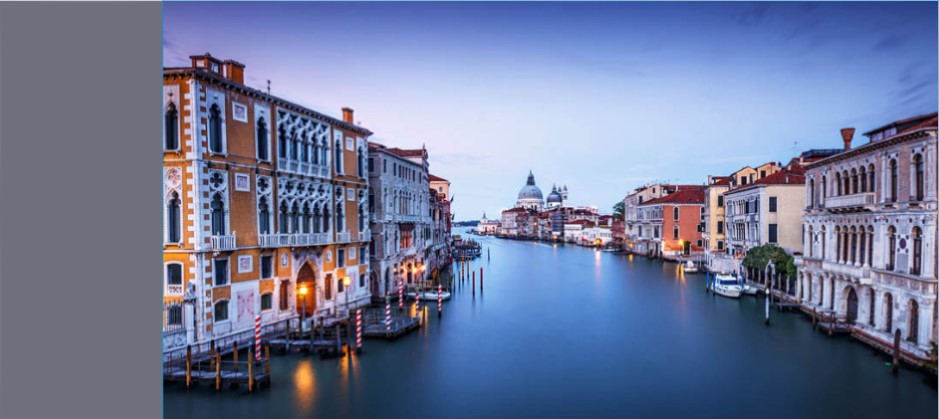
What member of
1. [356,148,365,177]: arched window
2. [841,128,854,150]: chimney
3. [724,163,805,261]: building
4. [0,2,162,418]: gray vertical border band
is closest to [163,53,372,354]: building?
[356,148,365,177]: arched window

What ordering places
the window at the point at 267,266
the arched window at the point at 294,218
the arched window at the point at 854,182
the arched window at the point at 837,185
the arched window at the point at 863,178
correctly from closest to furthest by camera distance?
1. the arched window at the point at 863,178
2. the window at the point at 267,266
3. the arched window at the point at 854,182
4. the arched window at the point at 294,218
5. the arched window at the point at 837,185

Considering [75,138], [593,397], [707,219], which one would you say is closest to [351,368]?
[593,397]

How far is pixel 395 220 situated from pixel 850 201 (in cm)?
1552

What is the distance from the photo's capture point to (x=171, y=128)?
12.3 metres

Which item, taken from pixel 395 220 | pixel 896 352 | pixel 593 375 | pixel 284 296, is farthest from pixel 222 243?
pixel 896 352

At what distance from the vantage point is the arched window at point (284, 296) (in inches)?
605

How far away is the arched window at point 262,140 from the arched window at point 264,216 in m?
1.15

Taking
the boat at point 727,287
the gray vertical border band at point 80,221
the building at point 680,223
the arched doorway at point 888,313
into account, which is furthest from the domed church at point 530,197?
the gray vertical border band at point 80,221

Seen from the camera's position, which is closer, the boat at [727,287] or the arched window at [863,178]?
the arched window at [863,178]

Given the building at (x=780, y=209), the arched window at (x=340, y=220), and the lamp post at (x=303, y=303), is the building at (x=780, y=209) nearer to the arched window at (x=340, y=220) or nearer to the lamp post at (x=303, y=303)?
the arched window at (x=340, y=220)

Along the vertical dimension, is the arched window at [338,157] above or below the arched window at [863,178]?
above

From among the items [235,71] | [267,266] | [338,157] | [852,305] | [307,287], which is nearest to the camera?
[235,71]

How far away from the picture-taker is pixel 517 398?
438 inches

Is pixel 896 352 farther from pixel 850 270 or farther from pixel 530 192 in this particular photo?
pixel 530 192
